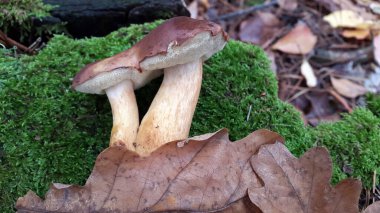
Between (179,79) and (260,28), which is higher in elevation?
(179,79)

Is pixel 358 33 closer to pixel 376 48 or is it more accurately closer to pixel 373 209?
pixel 376 48

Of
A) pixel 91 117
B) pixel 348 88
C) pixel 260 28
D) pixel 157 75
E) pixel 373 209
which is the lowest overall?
pixel 348 88

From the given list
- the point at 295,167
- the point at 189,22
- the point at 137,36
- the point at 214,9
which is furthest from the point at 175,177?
the point at 214,9

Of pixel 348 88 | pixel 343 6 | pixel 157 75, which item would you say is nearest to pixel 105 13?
pixel 157 75

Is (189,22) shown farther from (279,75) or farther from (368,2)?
(368,2)

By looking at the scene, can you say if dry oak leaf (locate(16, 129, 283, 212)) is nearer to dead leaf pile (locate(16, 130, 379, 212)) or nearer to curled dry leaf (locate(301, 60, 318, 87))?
dead leaf pile (locate(16, 130, 379, 212))

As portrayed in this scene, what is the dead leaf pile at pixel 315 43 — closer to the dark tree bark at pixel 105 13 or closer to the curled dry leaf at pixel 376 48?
the curled dry leaf at pixel 376 48

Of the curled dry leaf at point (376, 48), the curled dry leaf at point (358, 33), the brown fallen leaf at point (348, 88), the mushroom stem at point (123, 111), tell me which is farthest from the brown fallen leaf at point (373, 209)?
the curled dry leaf at point (358, 33)
